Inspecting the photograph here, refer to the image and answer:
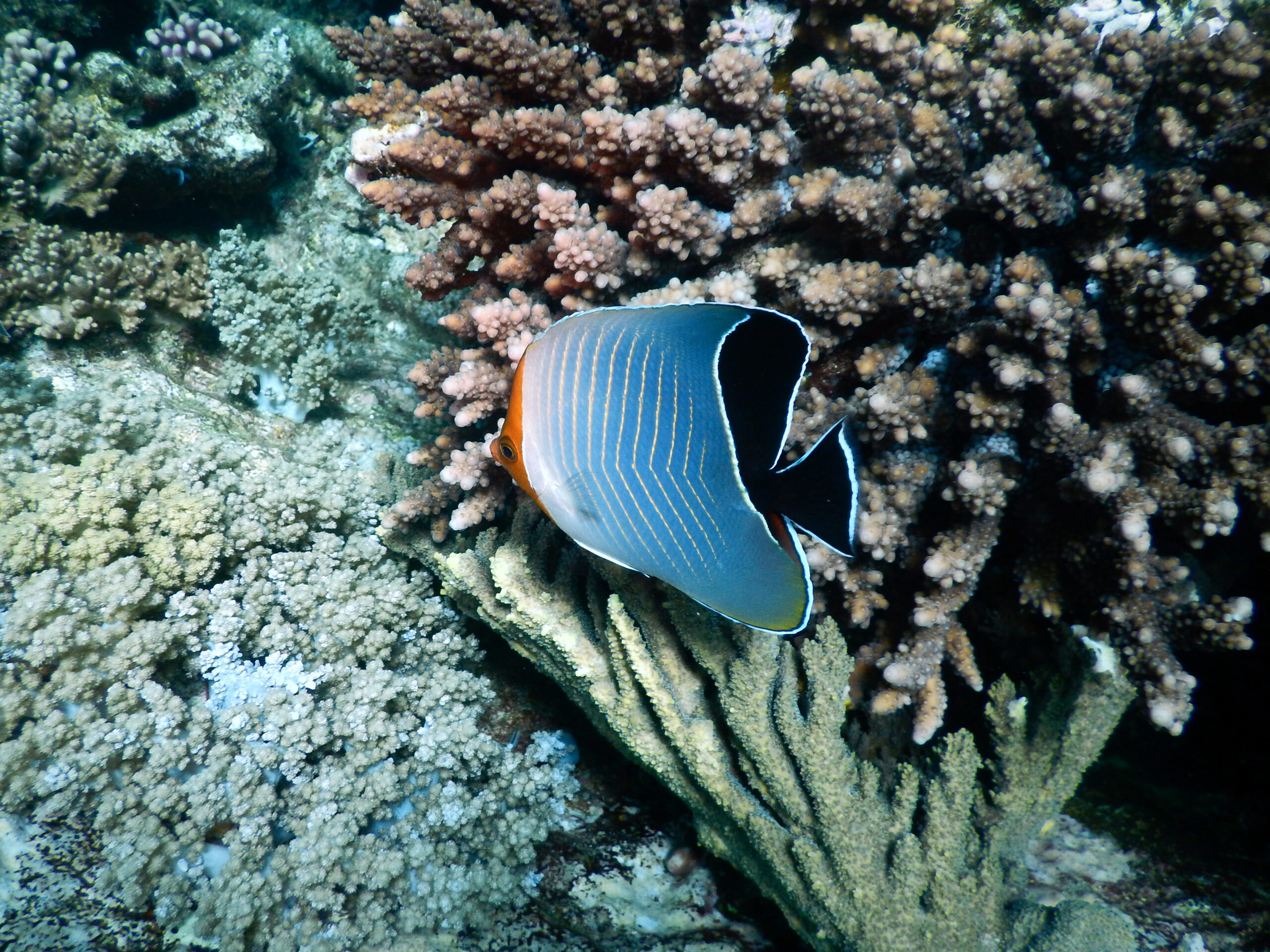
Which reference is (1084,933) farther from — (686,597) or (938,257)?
(938,257)

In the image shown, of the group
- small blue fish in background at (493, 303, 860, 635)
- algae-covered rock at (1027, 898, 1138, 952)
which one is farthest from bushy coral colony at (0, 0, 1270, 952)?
small blue fish in background at (493, 303, 860, 635)

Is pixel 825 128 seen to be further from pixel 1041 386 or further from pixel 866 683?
pixel 866 683

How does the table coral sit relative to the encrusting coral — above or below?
below

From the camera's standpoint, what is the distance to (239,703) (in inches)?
81.4

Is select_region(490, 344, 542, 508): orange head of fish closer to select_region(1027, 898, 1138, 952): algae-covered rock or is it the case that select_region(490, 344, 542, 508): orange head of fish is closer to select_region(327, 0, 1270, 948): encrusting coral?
select_region(327, 0, 1270, 948): encrusting coral

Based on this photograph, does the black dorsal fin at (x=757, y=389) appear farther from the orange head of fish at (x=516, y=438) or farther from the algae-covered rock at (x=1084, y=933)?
the algae-covered rock at (x=1084, y=933)

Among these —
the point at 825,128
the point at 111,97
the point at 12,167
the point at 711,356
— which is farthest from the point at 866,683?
the point at 111,97

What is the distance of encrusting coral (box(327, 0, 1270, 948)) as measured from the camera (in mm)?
1607

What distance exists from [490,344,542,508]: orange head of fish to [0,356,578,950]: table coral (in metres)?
1.30

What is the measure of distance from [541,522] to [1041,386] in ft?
5.06

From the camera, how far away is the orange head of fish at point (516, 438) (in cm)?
121

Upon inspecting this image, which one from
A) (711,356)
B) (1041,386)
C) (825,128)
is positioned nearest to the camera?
(711,356)

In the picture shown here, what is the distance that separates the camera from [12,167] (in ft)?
10.7

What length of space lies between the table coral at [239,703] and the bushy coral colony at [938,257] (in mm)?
663
